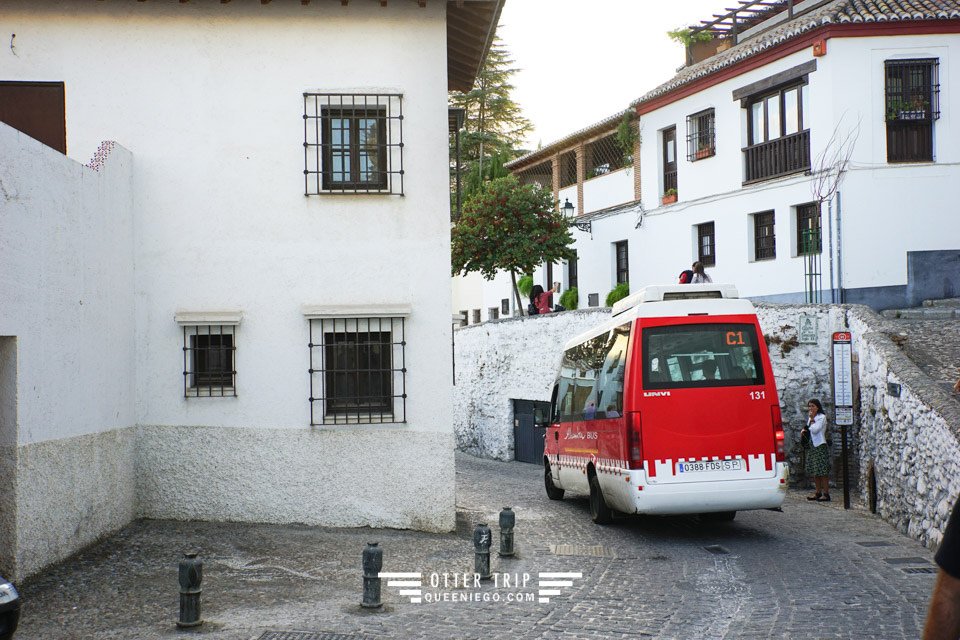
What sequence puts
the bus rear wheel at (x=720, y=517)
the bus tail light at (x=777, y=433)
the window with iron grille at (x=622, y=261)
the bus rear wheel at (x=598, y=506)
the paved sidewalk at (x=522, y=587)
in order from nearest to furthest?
the paved sidewalk at (x=522, y=587) → the bus tail light at (x=777, y=433) → the bus rear wheel at (x=598, y=506) → the bus rear wheel at (x=720, y=517) → the window with iron grille at (x=622, y=261)

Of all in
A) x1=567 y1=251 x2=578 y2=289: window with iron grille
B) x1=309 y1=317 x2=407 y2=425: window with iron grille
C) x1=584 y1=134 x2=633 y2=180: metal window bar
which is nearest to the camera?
x1=309 y1=317 x2=407 y2=425: window with iron grille

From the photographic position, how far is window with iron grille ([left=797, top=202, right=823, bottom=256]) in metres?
24.0

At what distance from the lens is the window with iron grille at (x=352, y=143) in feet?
42.1

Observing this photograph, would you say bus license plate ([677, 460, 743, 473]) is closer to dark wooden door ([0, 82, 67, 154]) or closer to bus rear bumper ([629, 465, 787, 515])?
bus rear bumper ([629, 465, 787, 515])

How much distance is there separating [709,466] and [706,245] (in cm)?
1750

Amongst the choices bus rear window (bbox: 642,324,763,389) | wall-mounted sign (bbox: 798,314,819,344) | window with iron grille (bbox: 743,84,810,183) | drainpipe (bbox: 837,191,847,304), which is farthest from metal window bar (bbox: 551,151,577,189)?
bus rear window (bbox: 642,324,763,389)

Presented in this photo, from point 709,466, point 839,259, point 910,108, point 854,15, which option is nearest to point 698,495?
point 709,466

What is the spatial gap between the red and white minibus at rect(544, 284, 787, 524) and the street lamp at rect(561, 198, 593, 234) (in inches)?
597

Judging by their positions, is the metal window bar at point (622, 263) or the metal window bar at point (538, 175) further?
the metal window bar at point (538, 175)

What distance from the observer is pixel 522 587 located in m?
9.66

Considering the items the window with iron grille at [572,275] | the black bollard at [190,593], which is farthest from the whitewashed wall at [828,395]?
the black bollard at [190,593]

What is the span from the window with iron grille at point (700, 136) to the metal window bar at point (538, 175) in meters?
11.2

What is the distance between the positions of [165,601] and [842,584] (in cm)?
611

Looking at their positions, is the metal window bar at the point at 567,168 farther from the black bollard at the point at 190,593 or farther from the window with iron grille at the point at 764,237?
the black bollard at the point at 190,593
